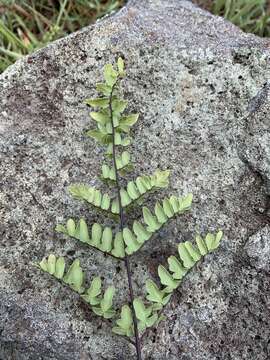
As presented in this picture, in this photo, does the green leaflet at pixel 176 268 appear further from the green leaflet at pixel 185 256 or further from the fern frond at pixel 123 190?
the fern frond at pixel 123 190

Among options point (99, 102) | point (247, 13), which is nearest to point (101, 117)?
point (99, 102)

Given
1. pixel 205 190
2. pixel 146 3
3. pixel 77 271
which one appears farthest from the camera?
pixel 146 3

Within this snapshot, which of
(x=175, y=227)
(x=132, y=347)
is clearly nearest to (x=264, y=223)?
(x=175, y=227)

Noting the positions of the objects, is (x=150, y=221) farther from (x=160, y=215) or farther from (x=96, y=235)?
(x=96, y=235)

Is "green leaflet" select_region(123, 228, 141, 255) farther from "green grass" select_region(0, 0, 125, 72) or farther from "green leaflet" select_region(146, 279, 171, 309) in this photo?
"green grass" select_region(0, 0, 125, 72)

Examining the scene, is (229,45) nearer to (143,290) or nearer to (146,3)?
(146,3)

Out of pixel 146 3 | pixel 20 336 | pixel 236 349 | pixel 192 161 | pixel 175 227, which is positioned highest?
pixel 146 3
